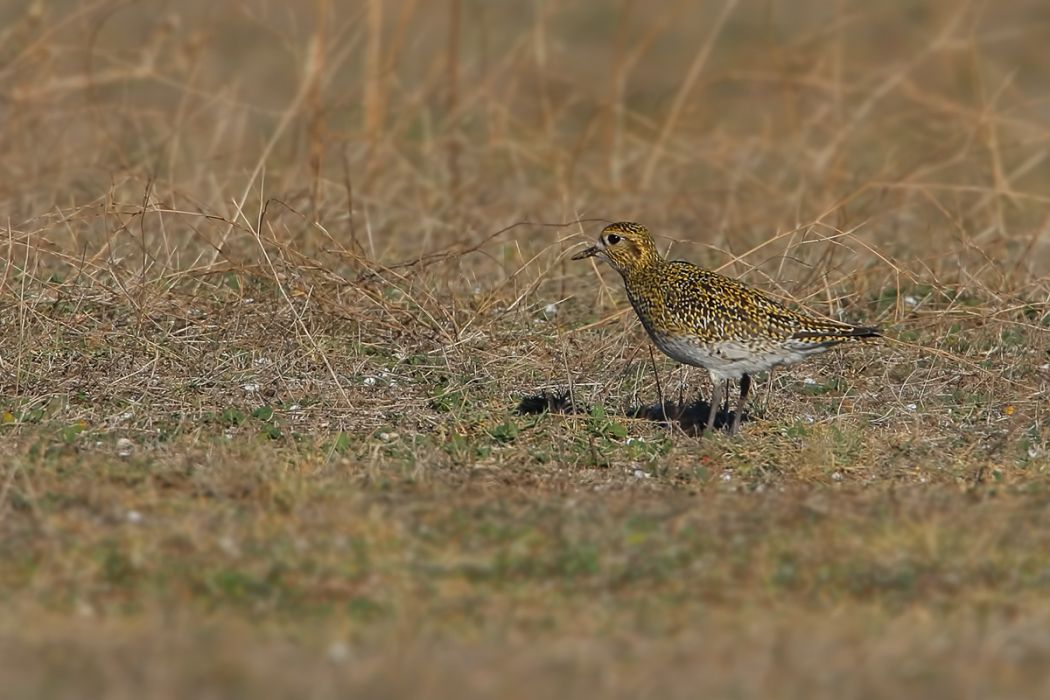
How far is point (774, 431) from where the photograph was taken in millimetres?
8703

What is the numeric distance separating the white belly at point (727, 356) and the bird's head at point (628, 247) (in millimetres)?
562

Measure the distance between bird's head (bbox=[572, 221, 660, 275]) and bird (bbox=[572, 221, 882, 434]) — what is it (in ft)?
0.54

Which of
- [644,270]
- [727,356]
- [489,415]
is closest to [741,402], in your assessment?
[727,356]

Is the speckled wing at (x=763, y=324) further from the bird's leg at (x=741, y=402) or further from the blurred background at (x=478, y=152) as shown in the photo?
the blurred background at (x=478, y=152)

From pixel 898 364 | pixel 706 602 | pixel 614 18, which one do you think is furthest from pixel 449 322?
pixel 614 18

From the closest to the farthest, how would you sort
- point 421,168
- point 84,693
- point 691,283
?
point 84,693 < point 691,283 < point 421,168

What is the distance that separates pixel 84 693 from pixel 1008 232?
9.21 m

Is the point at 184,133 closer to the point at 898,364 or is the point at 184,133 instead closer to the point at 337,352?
the point at 337,352

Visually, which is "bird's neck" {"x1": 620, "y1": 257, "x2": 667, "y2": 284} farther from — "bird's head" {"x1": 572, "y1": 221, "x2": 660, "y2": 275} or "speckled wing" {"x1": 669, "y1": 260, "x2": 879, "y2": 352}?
"speckled wing" {"x1": 669, "y1": 260, "x2": 879, "y2": 352}

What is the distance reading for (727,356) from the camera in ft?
27.3

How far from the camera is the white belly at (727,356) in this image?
8.31 metres

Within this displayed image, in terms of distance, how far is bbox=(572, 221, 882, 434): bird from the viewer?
8.30 m

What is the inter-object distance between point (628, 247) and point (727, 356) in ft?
3.06

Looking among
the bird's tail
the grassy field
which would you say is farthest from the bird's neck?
the bird's tail
